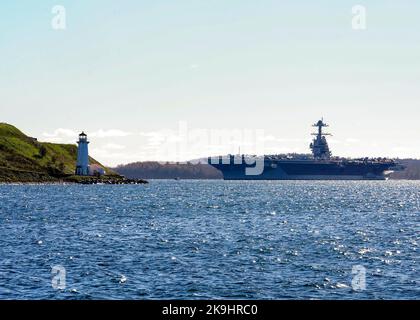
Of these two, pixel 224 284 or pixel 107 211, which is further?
pixel 107 211

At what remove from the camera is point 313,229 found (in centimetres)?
6912

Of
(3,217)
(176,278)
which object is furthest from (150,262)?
(3,217)

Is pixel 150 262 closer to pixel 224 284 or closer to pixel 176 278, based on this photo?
pixel 176 278

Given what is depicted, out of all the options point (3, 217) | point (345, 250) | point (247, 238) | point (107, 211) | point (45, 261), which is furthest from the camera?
point (107, 211)

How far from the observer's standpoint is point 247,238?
5862 centimetres

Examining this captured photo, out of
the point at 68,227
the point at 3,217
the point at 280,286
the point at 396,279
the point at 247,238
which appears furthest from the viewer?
the point at 3,217

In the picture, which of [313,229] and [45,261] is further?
[313,229]
